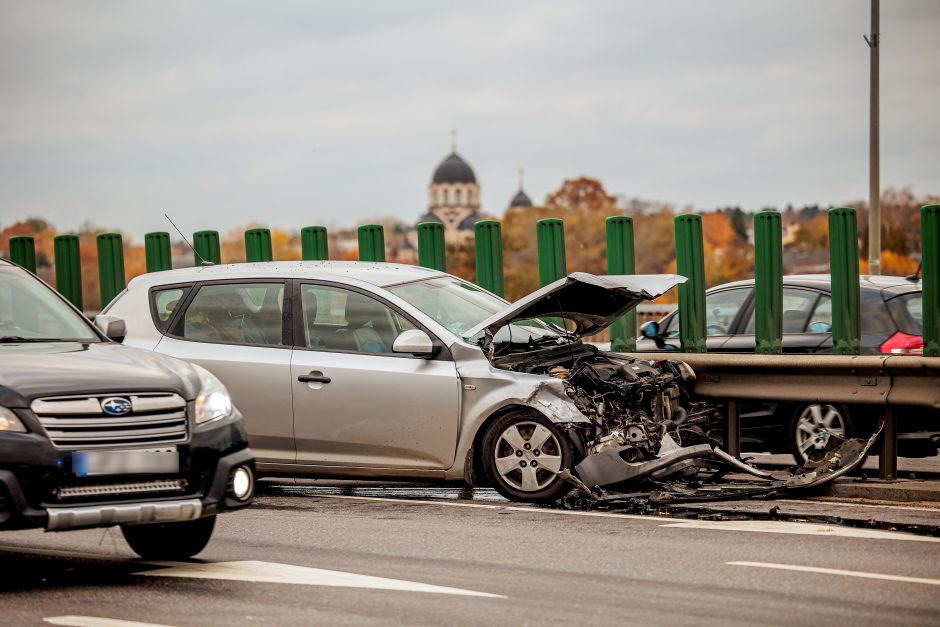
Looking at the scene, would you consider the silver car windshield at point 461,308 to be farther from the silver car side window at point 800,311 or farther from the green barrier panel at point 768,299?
the silver car side window at point 800,311

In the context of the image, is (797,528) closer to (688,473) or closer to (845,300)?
(688,473)

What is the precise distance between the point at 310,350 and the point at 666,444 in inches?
102

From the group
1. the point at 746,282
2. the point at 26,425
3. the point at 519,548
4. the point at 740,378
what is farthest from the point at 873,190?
the point at 26,425

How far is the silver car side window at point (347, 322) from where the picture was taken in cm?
1073

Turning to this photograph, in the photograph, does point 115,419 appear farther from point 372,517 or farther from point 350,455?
point 350,455

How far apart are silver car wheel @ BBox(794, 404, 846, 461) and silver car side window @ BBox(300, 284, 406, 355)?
3.66m

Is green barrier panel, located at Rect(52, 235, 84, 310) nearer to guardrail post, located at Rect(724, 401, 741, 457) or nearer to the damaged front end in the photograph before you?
the damaged front end

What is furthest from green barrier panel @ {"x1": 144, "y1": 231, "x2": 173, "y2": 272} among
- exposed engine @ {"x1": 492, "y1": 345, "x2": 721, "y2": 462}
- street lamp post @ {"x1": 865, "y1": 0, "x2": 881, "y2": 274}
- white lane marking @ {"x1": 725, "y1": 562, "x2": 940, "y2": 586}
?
street lamp post @ {"x1": 865, "y1": 0, "x2": 881, "y2": 274}

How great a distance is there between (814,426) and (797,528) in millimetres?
3658

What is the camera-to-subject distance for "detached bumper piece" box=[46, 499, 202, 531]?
6.83 meters

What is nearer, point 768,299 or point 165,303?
point 165,303

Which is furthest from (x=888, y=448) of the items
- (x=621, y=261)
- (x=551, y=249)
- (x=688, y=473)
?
(x=551, y=249)

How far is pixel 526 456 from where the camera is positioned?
10.2 meters

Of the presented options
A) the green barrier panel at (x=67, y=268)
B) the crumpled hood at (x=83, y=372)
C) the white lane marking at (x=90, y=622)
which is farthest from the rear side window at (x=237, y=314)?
Result: the green barrier panel at (x=67, y=268)
